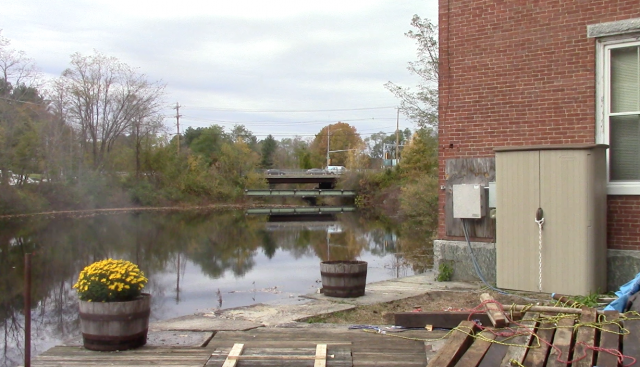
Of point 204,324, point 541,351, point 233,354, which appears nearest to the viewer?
point 541,351

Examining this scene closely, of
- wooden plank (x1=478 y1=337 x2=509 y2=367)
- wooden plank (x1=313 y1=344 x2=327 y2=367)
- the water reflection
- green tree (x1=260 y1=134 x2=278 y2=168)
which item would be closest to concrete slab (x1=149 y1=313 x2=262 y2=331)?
wooden plank (x1=313 y1=344 x2=327 y2=367)

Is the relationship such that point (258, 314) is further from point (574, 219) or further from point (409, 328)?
point (574, 219)

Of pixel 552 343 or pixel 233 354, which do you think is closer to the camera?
pixel 552 343

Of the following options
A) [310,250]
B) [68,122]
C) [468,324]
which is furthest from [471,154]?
[68,122]

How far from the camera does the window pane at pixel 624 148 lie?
32.1 ft

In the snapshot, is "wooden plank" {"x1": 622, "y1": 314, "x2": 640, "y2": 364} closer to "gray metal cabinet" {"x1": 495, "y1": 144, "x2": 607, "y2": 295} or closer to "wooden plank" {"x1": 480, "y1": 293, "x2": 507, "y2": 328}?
"wooden plank" {"x1": 480, "y1": 293, "x2": 507, "y2": 328}

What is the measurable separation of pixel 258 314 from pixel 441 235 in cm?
418

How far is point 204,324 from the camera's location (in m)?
7.89

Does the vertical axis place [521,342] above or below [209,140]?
below

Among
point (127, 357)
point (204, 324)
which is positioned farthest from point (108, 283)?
point (204, 324)

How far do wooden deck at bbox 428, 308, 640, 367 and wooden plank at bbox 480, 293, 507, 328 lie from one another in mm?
122

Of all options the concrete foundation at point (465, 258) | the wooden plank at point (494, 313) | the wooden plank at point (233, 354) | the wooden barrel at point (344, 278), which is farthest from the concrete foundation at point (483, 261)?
the wooden plank at point (233, 354)

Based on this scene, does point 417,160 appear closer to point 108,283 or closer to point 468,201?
point 468,201

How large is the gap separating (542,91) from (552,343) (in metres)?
5.89
